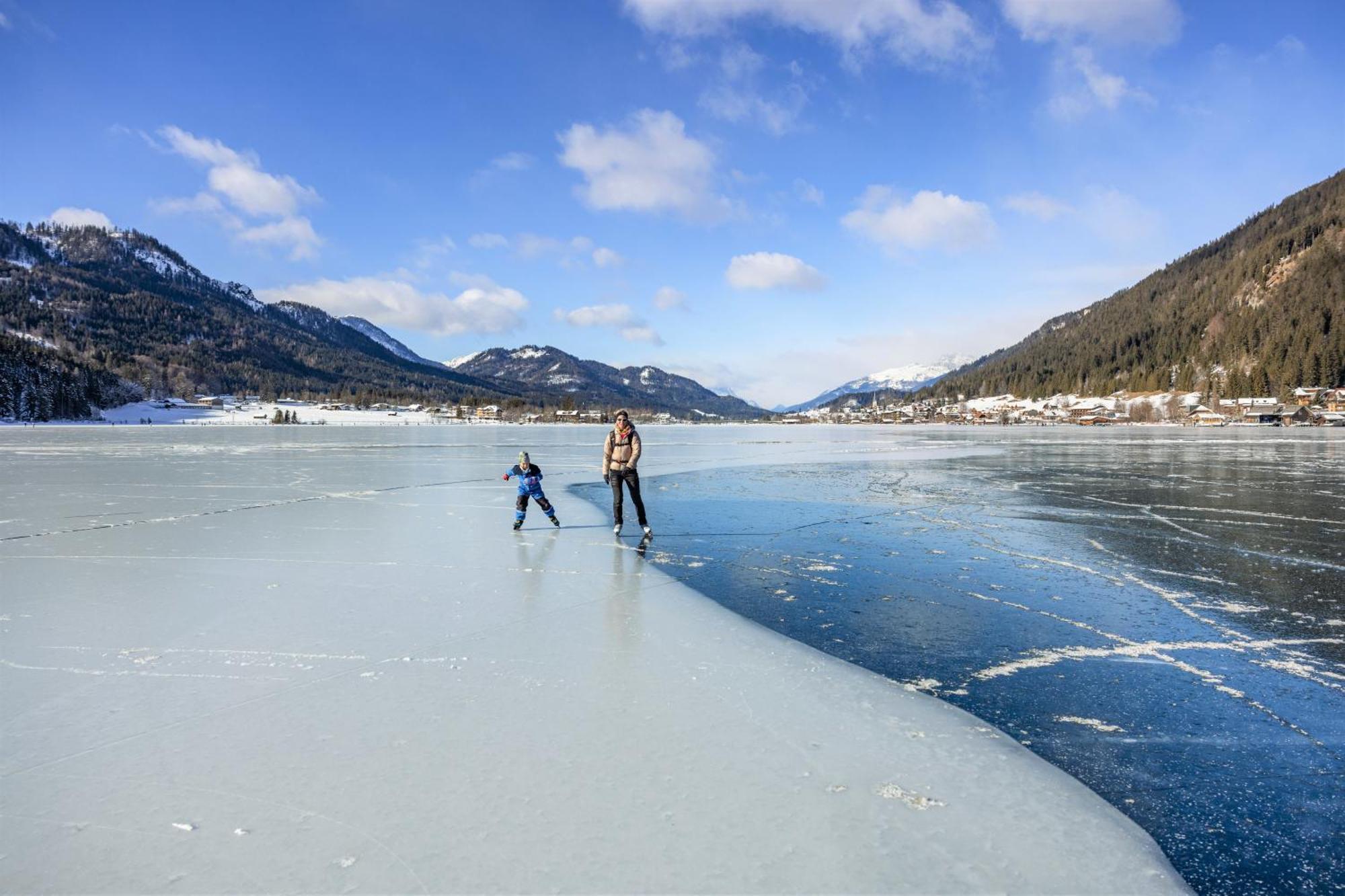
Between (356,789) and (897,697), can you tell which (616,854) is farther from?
(897,697)

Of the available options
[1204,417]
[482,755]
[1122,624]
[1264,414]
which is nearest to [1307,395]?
[1204,417]

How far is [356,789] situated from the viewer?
2605mm

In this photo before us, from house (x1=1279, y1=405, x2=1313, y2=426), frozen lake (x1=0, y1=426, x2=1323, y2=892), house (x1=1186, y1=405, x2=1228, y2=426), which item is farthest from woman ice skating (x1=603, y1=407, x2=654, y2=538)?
house (x1=1186, y1=405, x2=1228, y2=426)

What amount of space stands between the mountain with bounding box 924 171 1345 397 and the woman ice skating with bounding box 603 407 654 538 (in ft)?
456

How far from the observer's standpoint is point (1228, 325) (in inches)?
5207

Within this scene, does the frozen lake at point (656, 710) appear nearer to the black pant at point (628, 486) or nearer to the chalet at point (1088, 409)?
the black pant at point (628, 486)

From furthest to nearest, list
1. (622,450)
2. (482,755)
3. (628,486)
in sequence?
1. (628,486)
2. (622,450)
3. (482,755)

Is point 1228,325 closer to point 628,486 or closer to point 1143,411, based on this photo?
point 1143,411

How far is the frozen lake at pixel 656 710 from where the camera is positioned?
2.24 metres

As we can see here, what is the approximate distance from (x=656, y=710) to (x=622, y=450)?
5.55 m

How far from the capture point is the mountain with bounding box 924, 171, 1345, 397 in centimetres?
11356

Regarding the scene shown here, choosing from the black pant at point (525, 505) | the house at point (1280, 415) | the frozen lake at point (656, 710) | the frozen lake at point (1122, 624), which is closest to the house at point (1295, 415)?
the house at point (1280, 415)

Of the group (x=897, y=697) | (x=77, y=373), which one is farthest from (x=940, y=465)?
(x=77, y=373)

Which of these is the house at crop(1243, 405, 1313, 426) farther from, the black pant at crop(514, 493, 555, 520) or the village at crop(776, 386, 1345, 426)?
the black pant at crop(514, 493, 555, 520)
